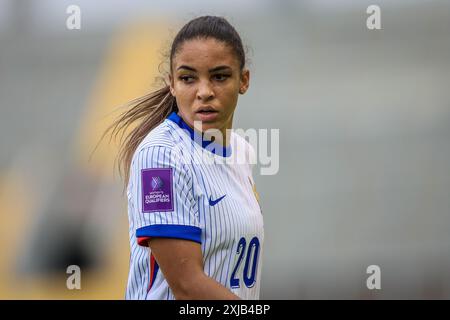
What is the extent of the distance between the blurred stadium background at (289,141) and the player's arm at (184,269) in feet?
11.1

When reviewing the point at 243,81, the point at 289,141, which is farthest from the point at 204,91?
the point at 289,141

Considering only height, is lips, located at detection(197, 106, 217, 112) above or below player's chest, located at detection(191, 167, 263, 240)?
above

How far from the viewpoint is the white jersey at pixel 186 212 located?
82.4 inches

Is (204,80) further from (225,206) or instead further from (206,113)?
(225,206)

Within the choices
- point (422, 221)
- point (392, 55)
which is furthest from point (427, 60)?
point (422, 221)

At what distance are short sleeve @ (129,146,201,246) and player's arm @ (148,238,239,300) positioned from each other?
26 millimetres

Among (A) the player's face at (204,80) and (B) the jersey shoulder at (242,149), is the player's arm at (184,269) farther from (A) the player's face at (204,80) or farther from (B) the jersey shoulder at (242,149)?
(B) the jersey shoulder at (242,149)

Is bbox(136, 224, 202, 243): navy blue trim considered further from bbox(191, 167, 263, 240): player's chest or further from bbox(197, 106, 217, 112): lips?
bbox(197, 106, 217, 112): lips

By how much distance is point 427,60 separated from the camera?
19.8 ft

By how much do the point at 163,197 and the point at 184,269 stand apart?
8.1 inches

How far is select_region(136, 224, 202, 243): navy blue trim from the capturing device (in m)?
2.06

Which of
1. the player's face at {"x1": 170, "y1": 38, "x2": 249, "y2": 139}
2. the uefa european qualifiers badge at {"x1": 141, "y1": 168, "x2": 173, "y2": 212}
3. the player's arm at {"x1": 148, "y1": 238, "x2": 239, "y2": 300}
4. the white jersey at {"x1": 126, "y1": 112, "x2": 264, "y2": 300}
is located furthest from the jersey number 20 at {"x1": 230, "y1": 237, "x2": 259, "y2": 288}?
the player's face at {"x1": 170, "y1": 38, "x2": 249, "y2": 139}

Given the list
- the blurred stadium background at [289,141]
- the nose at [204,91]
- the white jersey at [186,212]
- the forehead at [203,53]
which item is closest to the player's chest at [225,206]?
the white jersey at [186,212]

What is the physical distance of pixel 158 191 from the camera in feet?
6.88
